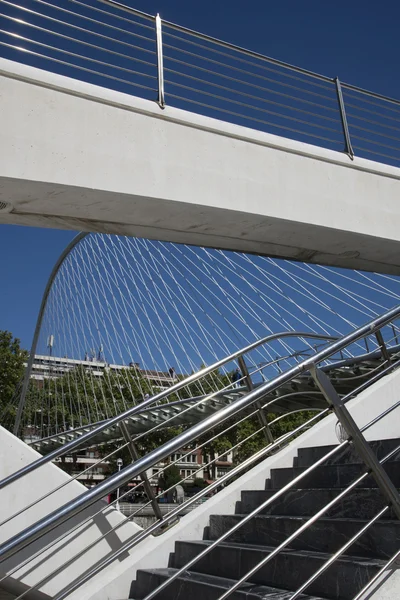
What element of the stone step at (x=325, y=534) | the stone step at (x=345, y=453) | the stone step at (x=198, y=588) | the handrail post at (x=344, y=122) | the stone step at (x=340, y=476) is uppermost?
the handrail post at (x=344, y=122)

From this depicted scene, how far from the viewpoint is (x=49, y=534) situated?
4770 mm

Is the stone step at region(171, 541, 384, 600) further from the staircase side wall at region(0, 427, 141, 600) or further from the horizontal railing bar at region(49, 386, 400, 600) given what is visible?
the staircase side wall at region(0, 427, 141, 600)

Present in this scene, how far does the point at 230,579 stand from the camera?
3.16m

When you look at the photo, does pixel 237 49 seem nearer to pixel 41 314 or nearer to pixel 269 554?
pixel 269 554

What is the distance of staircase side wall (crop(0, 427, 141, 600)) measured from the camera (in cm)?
470

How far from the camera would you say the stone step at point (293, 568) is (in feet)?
8.48

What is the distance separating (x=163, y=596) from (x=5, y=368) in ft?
111

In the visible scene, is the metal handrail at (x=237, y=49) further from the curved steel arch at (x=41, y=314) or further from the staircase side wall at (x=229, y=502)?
the curved steel arch at (x=41, y=314)

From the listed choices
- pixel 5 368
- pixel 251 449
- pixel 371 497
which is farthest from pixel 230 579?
pixel 251 449

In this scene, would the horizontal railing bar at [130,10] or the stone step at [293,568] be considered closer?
the stone step at [293,568]

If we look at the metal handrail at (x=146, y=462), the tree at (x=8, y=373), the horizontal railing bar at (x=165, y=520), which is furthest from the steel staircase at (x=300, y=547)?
the tree at (x=8, y=373)

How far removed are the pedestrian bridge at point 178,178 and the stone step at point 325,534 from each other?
108 inches

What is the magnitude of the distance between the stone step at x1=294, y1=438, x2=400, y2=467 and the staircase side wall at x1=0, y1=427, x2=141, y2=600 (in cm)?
164

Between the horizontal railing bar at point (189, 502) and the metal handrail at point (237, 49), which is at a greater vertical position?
the metal handrail at point (237, 49)
